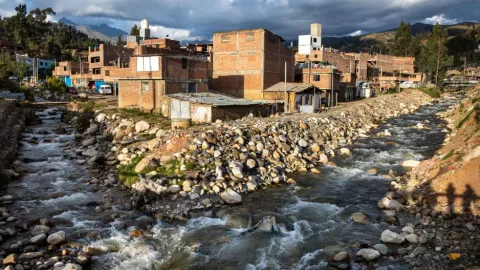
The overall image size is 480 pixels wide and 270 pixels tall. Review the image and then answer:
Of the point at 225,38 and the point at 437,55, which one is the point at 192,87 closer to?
the point at 225,38

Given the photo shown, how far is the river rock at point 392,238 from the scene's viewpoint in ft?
41.2

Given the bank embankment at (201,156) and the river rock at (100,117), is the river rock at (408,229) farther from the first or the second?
the river rock at (100,117)

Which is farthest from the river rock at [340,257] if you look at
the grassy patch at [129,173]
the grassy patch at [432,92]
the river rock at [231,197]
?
the grassy patch at [432,92]

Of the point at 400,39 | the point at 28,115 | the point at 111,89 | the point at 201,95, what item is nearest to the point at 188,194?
the point at 201,95

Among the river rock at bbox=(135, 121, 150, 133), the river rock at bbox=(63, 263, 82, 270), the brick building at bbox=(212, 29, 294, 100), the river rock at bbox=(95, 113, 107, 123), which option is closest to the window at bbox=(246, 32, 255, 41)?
the brick building at bbox=(212, 29, 294, 100)

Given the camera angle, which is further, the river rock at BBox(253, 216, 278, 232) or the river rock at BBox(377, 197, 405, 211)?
the river rock at BBox(377, 197, 405, 211)

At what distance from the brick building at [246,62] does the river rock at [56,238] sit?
3120 cm

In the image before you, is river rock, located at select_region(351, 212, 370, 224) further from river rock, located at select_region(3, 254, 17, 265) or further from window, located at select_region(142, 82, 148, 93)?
window, located at select_region(142, 82, 148, 93)

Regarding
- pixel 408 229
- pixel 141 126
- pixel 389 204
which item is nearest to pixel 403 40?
pixel 141 126

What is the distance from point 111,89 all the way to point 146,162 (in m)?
45.0

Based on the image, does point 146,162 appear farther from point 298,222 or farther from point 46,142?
point 46,142

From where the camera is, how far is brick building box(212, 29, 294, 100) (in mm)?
41875

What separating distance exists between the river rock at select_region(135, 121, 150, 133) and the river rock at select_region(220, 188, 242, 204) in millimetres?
11488

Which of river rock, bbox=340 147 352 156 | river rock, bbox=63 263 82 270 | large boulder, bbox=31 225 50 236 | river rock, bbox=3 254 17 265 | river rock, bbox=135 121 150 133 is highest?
river rock, bbox=135 121 150 133
